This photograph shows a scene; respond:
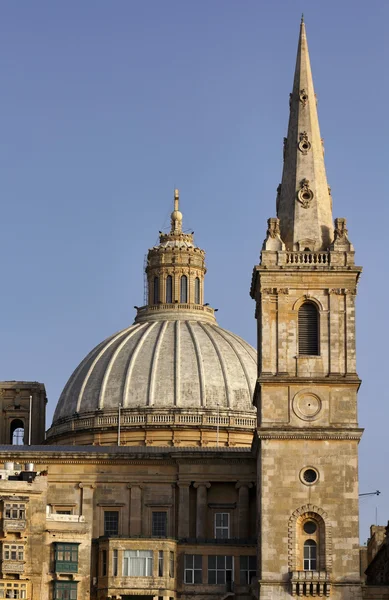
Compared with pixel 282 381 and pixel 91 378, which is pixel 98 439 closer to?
pixel 91 378

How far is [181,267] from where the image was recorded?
156875 mm

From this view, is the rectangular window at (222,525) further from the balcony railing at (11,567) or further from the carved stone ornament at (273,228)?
the carved stone ornament at (273,228)

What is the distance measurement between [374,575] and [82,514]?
820 inches

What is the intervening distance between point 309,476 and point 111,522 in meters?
15.1

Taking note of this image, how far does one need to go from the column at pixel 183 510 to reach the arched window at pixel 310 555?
36.5 ft

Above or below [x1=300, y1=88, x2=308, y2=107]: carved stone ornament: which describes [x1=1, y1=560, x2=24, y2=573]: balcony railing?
below

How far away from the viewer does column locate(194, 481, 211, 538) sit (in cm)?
12531

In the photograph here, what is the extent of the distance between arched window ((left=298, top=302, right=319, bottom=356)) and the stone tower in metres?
0.06

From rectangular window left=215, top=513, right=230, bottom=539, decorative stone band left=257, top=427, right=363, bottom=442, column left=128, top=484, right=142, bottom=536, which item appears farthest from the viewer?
column left=128, top=484, right=142, bottom=536

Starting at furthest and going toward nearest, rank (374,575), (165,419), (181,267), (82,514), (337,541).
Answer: (181,267)
(165,419)
(374,575)
(82,514)
(337,541)

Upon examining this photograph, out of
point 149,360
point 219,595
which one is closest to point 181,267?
point 149,360

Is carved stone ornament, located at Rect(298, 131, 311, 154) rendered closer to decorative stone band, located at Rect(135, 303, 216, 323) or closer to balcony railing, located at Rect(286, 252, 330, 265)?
balcony railing, located at Rect(286, 252, 330, 265)

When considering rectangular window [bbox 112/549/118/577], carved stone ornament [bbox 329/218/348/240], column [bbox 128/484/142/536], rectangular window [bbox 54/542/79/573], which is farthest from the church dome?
carved stone ornament [bbox 329/218/348/240]

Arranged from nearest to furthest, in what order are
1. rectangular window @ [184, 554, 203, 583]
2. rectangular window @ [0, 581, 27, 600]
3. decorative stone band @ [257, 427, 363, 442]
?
1. decorative stone band @ [257, 427, 363, 442]
2. rectangular window @ [0, 581, 27, 600]
3. rectangular window @ [184, 554, 203, 583]
